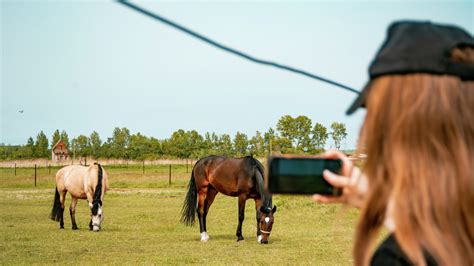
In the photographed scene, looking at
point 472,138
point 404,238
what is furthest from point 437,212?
point 472,138

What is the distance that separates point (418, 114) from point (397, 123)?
5cm

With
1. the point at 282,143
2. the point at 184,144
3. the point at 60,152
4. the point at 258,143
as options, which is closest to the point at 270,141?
the point at 282,143

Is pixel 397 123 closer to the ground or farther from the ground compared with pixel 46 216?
farther from the ground

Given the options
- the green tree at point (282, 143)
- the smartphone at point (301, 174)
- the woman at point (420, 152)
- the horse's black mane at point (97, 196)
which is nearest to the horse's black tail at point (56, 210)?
the horse's black mane at point (97, 196)

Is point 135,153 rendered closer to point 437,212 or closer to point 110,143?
point 110,143

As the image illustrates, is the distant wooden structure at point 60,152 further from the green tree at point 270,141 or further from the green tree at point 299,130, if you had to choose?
the green tree at point 299,130

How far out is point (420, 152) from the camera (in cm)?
139

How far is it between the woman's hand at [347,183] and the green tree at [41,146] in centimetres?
8419

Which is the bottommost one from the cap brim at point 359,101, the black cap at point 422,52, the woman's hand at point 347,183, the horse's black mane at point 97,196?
the horse's black mane at point 97,196

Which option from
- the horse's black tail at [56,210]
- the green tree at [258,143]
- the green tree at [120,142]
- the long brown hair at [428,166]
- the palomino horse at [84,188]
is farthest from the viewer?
the green tree at [120,142]

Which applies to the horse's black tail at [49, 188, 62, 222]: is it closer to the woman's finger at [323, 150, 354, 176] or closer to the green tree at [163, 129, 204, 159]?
the woman's finger at [323, 150, 354, 176]

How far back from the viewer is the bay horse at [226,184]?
15.0 meters

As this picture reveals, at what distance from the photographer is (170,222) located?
62.5 ft

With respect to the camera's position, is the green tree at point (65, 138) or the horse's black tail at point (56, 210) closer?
the horse's black tail at point (56, 210)
